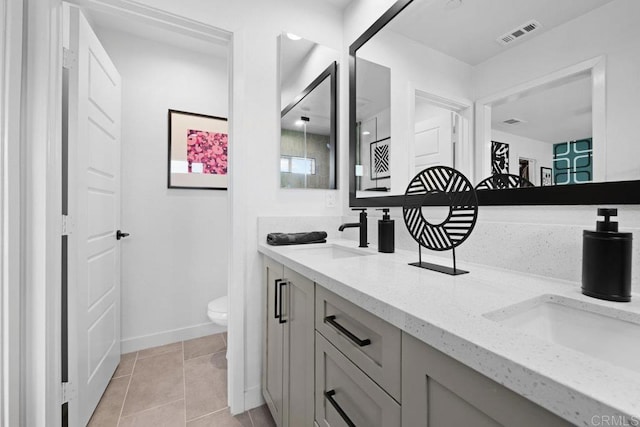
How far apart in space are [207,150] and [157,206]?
0.65 m

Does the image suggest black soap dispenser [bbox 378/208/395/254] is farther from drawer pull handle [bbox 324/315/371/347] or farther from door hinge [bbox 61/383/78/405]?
door hinge [bbox 61/383/78/405]

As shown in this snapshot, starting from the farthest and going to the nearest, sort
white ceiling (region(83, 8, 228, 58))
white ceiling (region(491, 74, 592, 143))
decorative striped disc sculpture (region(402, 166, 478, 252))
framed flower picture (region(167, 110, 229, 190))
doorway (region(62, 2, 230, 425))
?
framed flower picture (region(167, 110, 229, 190)) < doorway (region(62, 2, 230, 425)) < white ceiling (region(83, 8, 228, 58)) < decorative striped disc sculpture (region(402, 166, 478, 252)) < white ceiling (region(491, 74, 592, 143))

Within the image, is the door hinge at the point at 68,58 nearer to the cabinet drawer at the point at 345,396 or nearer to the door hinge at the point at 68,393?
the door hinge at the point at 68,393

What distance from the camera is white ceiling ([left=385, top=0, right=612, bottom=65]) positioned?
87 cm

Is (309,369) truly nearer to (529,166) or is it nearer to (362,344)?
(362,344)

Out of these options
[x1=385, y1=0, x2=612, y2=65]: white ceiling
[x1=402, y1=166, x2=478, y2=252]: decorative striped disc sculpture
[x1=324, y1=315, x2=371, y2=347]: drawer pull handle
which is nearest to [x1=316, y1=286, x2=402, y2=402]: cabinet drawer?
[x1=324, y1=315, x2=371, y2=347]: drawer pull handle

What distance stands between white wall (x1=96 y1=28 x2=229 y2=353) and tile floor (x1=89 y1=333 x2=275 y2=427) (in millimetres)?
268

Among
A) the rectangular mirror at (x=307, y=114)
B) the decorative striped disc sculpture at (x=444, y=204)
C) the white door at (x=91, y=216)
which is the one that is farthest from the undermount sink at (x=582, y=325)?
the white door at (x=91, y=216)

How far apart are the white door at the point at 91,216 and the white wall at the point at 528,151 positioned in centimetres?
190

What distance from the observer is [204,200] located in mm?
2492

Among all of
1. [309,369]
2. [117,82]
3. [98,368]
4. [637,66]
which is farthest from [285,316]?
[117,82]

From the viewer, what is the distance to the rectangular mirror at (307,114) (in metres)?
1.71

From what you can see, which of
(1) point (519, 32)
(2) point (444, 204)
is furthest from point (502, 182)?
Result: (1) point (519, 32)

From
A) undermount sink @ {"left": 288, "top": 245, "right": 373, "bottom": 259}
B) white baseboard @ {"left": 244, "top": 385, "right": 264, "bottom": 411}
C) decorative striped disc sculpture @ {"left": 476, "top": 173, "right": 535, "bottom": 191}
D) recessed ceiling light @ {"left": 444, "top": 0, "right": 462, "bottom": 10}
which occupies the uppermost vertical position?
recessed ceiling light @ {"left": 444, "top": 0, "right": 462, "bottom": 10}
